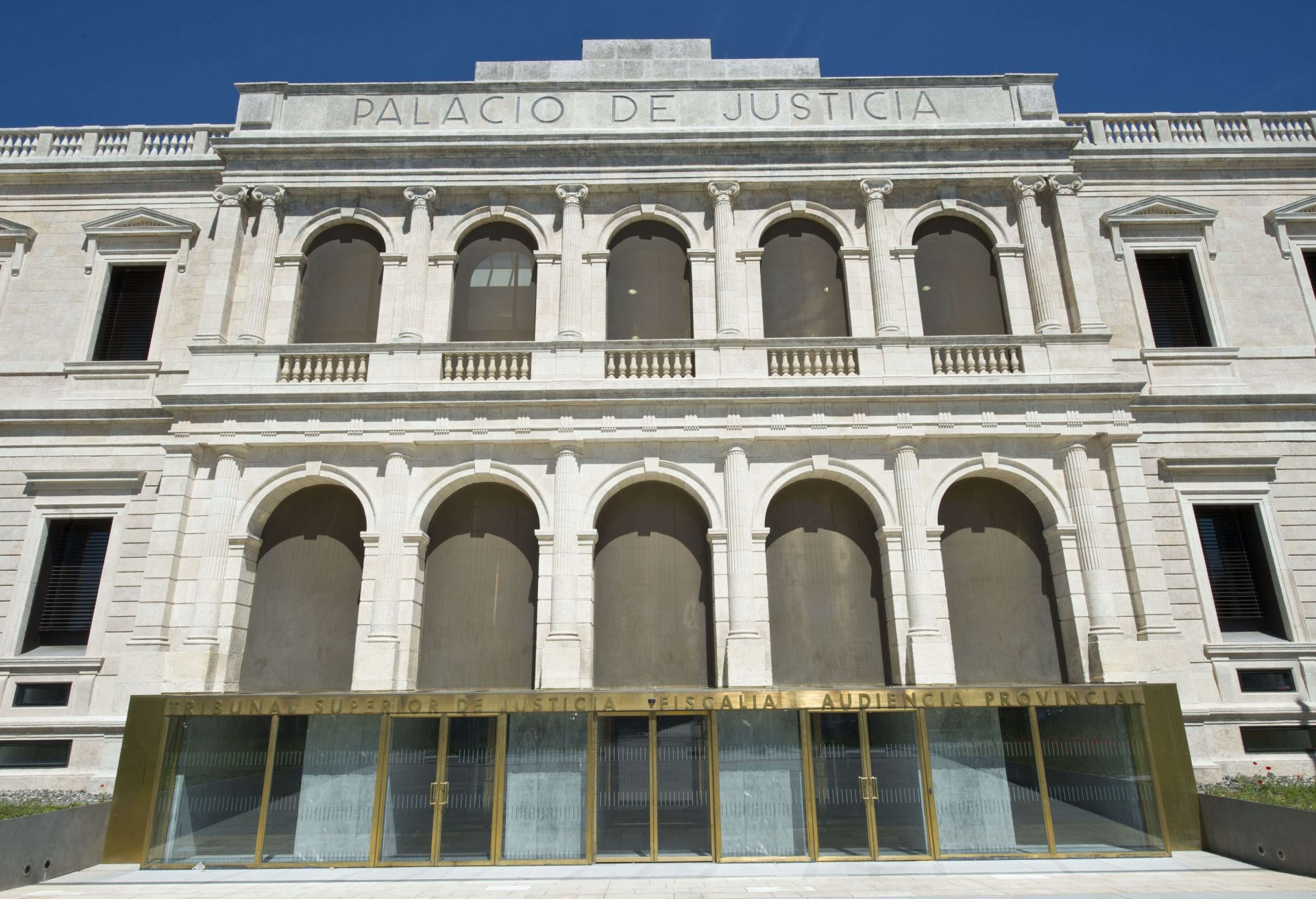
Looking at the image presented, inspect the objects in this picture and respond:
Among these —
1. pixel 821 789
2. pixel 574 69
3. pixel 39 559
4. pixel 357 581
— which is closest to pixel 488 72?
pixel 574 69

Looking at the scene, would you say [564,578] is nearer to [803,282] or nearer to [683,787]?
[683,787]

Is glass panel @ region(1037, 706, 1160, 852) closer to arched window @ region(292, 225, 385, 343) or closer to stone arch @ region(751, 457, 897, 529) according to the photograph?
stone arch @ region(751, 457, 897, 529)

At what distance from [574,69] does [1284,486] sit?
20203 millimetres

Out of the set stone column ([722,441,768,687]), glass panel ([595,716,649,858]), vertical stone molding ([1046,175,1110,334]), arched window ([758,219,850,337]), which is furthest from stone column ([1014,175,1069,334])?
glass panel ([595,716,649,858])

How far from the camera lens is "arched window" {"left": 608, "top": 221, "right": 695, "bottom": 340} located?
19.3 meters

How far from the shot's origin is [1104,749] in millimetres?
13609

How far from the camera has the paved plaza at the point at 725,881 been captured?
10992mm

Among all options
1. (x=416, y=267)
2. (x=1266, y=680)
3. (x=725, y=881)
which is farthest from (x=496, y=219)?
(x=1266, y=680)

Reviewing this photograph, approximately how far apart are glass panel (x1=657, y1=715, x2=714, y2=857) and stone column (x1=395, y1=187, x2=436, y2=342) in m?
10.4

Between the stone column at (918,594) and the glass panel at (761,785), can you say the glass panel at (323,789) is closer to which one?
the glass panel at (761,785)

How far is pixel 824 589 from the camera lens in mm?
17484

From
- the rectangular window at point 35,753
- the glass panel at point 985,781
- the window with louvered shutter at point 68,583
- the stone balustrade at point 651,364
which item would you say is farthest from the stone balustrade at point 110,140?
the glass panel at point 985,781

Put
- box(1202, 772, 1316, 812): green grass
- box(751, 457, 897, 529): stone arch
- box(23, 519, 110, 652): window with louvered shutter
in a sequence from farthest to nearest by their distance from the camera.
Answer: box(23, 519, 110, 652): window with louvered shutter → box(751, 457, 897, 529): stone arch → box(1202, 772, 1316, 812): green grass

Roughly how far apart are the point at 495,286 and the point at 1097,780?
624 inches
